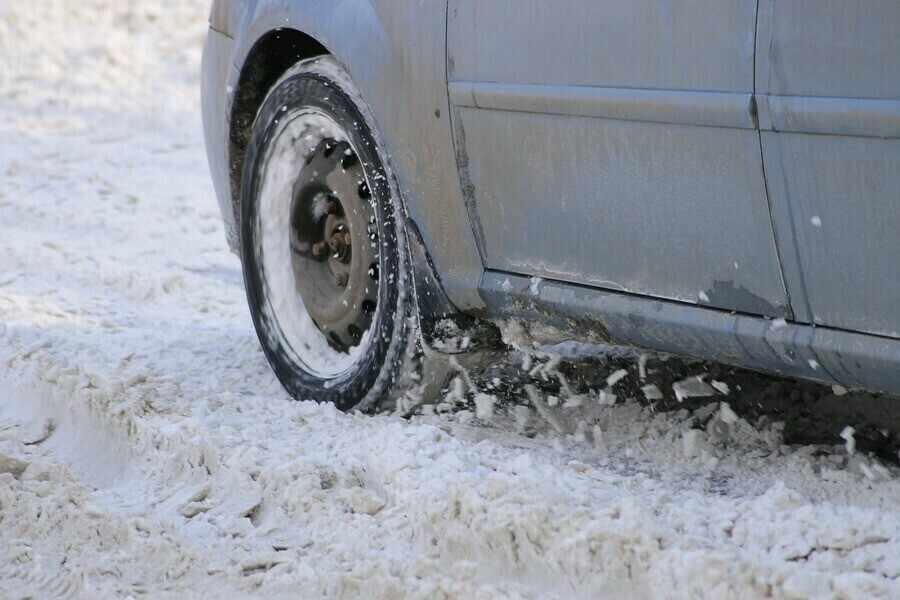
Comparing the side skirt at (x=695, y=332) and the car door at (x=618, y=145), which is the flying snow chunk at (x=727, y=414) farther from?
the car door at (x=618, y=145)

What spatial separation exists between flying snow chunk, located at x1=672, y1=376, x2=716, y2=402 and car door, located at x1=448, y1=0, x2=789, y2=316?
0.70m

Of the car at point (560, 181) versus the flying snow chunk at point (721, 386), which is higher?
the car at point (560, 181)

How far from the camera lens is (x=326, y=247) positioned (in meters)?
3.55

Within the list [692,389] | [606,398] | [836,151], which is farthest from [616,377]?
[836,151]

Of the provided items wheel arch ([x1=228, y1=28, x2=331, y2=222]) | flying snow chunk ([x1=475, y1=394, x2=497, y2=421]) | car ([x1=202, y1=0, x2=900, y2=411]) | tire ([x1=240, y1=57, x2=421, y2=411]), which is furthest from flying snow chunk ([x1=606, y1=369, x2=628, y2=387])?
wheel arch ([x1=228, y1=28, x2=331, y2=222])

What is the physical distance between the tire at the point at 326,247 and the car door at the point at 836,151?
119cm

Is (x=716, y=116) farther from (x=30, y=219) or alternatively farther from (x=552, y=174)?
(x=30, y=219)

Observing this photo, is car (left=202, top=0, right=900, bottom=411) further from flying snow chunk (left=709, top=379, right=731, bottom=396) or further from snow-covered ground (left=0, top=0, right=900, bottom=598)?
flying snow chunk (left=709, top=379, right=731, bottom=396)

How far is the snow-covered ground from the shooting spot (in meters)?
2.32

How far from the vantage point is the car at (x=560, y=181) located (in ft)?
7.29

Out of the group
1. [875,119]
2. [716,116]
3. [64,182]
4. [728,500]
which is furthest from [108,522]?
[64,182]

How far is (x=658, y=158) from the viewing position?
2508 mm

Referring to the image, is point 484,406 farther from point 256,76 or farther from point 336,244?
point 256,76

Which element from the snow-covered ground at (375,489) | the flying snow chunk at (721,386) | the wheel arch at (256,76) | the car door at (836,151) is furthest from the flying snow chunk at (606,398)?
the wheel arch at (256,76)
